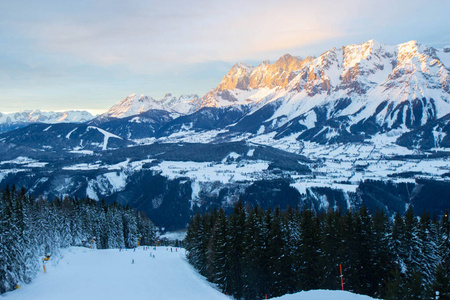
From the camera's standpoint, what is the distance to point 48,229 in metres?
80.1

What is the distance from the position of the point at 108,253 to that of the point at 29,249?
1054 inches

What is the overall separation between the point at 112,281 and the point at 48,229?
24.5 meters

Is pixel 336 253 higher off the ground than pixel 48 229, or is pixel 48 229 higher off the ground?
pixel 48 229

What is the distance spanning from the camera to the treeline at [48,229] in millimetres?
55031

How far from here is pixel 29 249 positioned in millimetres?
63000

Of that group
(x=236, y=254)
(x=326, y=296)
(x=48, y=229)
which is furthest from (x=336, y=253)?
(x=48, y=229)

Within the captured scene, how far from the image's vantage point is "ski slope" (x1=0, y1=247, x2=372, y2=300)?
54281mm

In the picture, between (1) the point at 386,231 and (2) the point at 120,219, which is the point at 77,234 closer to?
(2) the point at 120,219

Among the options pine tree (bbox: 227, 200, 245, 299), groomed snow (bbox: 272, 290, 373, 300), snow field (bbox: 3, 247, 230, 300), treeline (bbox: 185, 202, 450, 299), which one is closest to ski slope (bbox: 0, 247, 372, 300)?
snow field (bbox: 3, 247, 230, 300)

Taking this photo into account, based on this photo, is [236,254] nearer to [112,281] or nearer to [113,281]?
[113,281]

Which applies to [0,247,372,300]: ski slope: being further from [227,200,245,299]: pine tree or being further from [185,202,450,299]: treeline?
[185,202,450,299]: treeline

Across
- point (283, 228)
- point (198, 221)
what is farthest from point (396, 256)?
point (198, 221)

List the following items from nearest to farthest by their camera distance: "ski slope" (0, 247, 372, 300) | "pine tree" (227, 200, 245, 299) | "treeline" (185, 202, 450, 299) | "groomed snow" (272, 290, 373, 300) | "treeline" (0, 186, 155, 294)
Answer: "groomed snow" (272, 290, 373, 300)
"treeline" (185, 202, 450, 299)
"ski slope" (0, 247, 372, 300)
"treeline" (0, 186, 155, 294)
"pine tree" (227, 200, 245, 299)

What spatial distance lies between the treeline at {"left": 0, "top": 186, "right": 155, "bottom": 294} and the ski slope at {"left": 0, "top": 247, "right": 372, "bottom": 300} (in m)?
2.68
